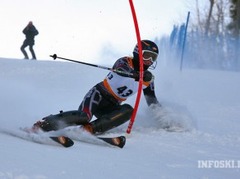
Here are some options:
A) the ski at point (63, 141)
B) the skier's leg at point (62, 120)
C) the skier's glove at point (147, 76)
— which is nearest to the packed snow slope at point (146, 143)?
the ski at point (63, 141)

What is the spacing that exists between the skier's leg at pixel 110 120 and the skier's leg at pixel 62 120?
11 centimetres

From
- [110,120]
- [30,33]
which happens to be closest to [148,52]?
[110,120]

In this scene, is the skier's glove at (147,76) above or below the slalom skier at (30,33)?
above

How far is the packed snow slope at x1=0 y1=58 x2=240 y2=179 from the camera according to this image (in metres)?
3.62

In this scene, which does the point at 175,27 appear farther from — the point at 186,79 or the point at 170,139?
the point at 170,139

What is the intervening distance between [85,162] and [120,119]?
6.08ft

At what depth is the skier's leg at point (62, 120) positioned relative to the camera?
198 inches

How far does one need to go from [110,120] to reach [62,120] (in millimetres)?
654

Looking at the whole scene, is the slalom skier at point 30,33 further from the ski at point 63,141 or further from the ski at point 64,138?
the ski at point 63,141

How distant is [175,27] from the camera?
1652cm

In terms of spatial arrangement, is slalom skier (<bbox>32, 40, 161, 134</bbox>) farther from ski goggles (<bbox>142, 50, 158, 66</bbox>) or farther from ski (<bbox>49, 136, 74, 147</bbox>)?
ski (<bbox>49, 136, 74, 147</bbox>)

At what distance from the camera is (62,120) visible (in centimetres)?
514

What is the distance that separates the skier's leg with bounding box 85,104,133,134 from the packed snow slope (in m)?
0.22

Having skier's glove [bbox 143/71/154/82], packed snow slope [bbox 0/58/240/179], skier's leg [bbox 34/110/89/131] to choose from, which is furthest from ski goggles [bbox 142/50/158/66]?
skier's leg [bbox 34/110/89/131]
